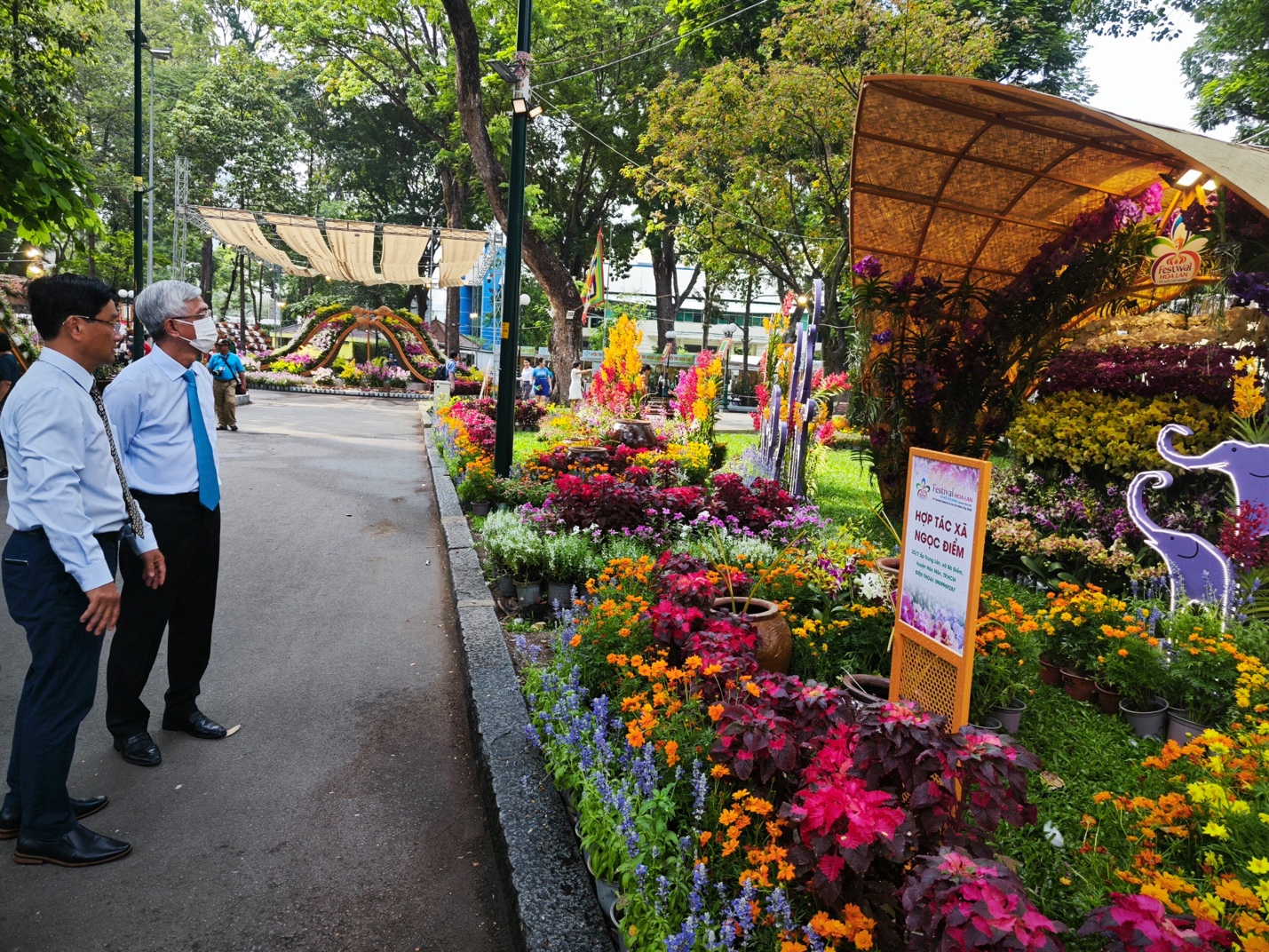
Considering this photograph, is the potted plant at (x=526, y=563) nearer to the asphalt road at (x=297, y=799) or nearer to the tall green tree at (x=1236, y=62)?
the asphalt road at (x=297, y=799)

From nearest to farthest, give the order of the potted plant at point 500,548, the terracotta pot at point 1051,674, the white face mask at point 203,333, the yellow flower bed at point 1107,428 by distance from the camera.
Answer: the white face mask at point 203,333 < the terracotta pot at point 1051,674 < the potted plant at point 500,548 < the yellow flower bed at point 1107,428

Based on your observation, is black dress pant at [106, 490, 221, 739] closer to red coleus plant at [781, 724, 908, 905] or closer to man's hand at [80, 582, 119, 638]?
man's hand at [80, 582, 119, 638]

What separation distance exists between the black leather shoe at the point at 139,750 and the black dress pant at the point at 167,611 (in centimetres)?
3

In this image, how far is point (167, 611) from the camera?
11.7 feet

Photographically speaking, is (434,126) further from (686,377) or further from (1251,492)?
(1251,492)

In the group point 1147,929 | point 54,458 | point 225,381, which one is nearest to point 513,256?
point 54,458

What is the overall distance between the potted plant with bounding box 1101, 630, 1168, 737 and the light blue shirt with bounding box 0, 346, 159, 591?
454 centimetres

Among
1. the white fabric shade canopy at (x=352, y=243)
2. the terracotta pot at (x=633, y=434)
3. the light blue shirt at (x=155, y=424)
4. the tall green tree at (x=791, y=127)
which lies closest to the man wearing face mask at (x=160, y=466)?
the light blue shirt at (x=155, y=424)

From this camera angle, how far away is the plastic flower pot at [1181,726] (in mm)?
3729

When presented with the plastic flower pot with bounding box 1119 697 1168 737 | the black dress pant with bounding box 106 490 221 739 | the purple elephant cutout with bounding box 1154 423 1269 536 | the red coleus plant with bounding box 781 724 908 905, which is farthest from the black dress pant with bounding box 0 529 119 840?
the purple elephant cutout with bounding box 1154 423 1269 536

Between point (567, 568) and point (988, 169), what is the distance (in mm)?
4112

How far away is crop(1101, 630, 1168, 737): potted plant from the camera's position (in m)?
3.93

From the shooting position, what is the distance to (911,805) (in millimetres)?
2021

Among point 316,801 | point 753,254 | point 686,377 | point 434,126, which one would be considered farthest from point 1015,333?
point 434,126
